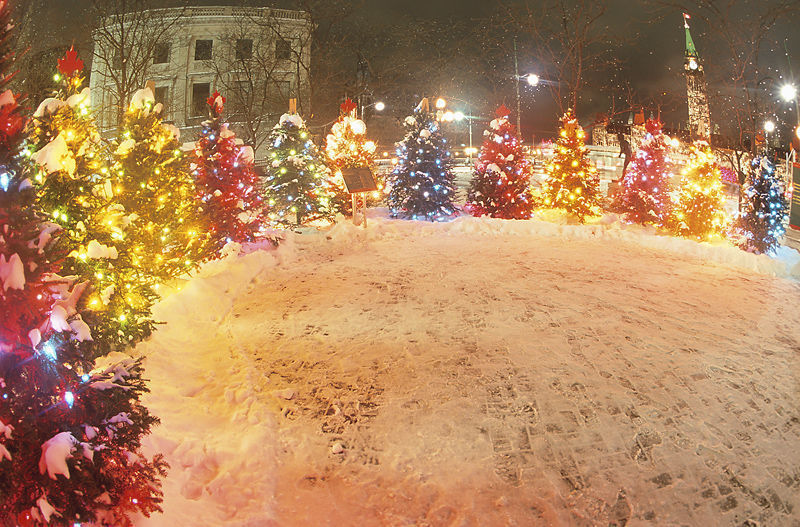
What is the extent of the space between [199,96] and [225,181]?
1245 inches

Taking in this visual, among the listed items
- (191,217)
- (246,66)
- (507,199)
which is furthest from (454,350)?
(246,66)

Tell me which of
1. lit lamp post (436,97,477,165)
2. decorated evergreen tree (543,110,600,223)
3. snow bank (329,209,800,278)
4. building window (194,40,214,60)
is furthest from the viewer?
building window (194,40,214,60)

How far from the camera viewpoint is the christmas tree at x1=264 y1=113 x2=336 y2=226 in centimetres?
1560

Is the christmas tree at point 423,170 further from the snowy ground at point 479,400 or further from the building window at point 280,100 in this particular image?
the building window at point 280,100

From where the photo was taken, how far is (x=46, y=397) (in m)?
2.87

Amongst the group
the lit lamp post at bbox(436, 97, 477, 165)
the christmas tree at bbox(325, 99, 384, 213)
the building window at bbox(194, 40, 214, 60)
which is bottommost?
the christmas tree at bbox(325, 99, 384, 213)

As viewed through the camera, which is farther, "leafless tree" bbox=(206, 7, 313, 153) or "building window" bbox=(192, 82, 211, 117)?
"building window" bbox=(192, 82, 211, 117)

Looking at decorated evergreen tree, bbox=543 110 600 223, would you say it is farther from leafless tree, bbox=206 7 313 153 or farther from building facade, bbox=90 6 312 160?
building facade, bbox=90 6 312 160

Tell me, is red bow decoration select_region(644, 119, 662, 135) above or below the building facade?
below

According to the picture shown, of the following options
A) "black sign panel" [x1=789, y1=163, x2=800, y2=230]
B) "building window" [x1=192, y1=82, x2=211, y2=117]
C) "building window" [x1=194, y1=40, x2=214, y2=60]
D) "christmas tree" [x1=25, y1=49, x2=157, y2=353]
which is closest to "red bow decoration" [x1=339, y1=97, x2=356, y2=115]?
"christmas tree" [x1=25, y1=49, x2=157, y2=353]

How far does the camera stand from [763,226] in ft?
38.3

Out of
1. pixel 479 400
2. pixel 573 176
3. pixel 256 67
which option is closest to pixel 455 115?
pixel 256 67

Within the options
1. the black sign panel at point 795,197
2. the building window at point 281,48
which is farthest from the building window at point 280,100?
the black sign panel at point 795,197

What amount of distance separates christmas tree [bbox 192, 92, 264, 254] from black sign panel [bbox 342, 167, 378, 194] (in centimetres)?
285
